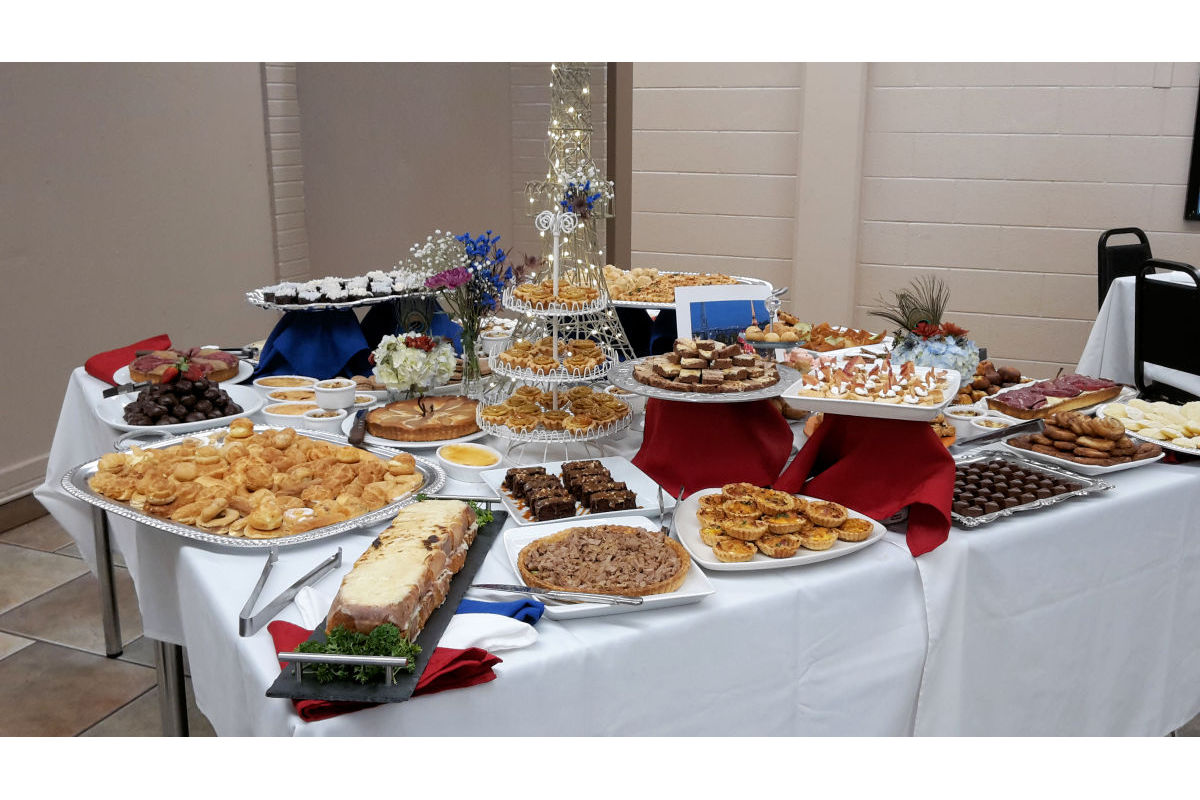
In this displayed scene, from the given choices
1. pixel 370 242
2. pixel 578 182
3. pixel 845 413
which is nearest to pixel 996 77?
pixel 578 182

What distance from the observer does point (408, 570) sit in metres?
1.57

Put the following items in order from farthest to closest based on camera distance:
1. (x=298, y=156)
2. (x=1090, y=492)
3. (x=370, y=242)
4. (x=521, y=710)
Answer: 1. (x=370, y=242)
2. (x=298, y=156)
3. (x=1090, y=492)
4. (x=521, y=710)

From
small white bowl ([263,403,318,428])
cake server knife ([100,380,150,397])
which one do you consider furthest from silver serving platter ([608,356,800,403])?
cake server knife ([100,380,150,397])

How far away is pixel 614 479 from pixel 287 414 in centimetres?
110

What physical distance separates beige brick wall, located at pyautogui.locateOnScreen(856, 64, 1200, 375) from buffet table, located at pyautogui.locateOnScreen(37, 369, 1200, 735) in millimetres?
2949

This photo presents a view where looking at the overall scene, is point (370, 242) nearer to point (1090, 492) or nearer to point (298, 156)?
point (298, 156)

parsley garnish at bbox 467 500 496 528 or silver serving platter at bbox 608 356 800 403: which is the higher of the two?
silver serving platter at bbox 608 356 800 403

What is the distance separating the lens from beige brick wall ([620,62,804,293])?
204 inches

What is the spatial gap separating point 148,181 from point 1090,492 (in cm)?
461

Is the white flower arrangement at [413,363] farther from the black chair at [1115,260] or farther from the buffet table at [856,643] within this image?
the black chair at [1115,260]

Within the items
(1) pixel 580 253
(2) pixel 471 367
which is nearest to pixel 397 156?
(2) pixel 471 367

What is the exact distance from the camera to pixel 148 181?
5004mm

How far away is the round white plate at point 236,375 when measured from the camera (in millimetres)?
3047

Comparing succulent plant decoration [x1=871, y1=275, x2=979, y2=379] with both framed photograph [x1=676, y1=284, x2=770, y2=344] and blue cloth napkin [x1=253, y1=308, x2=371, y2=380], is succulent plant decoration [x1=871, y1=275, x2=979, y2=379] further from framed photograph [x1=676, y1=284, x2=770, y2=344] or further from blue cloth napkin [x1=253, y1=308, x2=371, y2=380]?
blue cloth napkin [x1=253, y1=308, x2=371, y2=380]
